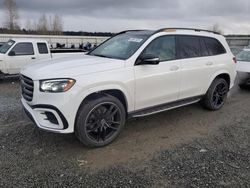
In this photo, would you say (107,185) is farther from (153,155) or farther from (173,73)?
(173,73)

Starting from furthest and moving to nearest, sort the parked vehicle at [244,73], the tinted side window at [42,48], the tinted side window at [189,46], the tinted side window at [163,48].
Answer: the tinted side window at [42,48] < the parked vehicle at [244,73] < the tinted side window at [189,46] < the tinted side window at [163,48]

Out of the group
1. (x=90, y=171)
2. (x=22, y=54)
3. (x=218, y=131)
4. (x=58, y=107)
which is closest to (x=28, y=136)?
(x=58, y=107)

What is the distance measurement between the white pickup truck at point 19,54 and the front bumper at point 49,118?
6.65m

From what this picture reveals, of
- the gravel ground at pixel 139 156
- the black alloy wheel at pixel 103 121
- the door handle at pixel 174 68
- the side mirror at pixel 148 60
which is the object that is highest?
the side mirror at pixel 148 60

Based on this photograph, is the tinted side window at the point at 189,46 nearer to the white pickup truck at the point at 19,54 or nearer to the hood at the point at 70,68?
the hood at the point at 70,68

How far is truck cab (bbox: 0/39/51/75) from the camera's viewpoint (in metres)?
9.67

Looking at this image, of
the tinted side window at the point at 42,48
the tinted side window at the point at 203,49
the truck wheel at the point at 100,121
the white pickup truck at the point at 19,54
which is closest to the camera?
the truck wheel at the point at 100,121

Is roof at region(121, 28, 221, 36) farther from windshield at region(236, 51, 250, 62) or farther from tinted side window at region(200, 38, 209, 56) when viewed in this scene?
windshield at region(236, 51, 250, 62)

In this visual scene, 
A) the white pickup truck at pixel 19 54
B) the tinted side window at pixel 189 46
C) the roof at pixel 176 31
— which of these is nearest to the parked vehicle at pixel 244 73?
the roof at pixel 176 31

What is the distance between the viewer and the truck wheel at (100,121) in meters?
3.77

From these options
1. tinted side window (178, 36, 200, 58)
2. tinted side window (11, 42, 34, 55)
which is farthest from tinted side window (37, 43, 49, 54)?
tinted side window (178, 36, 200, 58)

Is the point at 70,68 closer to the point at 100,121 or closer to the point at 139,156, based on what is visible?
the point at 100,121

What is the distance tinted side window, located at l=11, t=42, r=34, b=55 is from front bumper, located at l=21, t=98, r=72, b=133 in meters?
7.05

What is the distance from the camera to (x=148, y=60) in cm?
425
